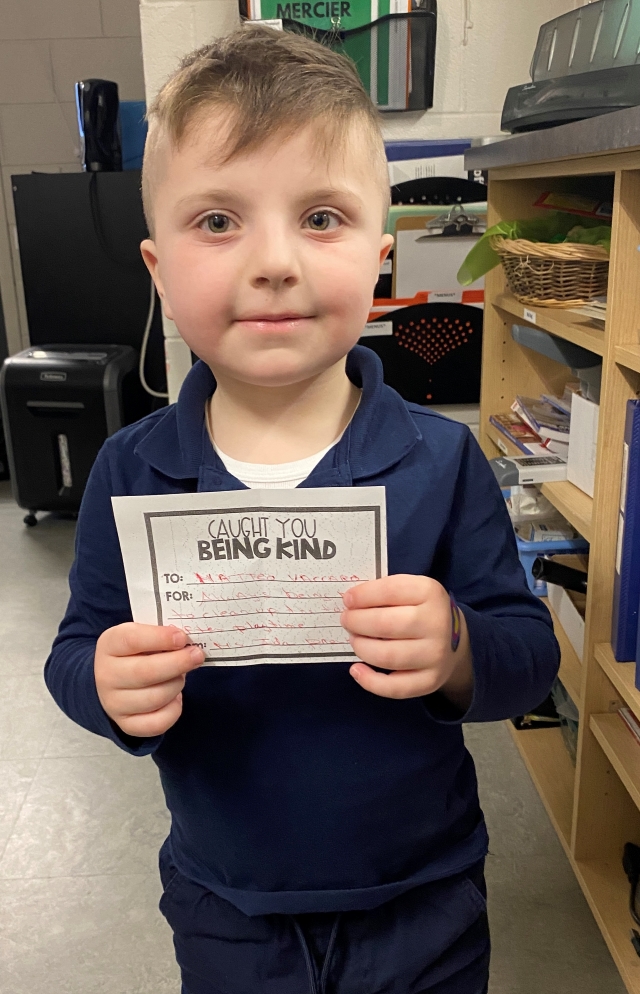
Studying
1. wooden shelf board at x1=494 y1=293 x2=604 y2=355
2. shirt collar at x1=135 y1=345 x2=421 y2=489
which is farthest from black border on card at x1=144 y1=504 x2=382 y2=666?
wooden shelf board at x1=494 y1=293 x2=604 y2=355

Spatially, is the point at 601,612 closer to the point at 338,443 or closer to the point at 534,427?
the point at 534,427

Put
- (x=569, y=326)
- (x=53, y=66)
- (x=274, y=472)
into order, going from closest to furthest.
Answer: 1. (x=274, y=472)
2. (x=569, y=326)
3. (x=53, y=66)

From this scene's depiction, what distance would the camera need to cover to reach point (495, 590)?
0.79 metres

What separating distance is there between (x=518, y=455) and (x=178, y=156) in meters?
1.10

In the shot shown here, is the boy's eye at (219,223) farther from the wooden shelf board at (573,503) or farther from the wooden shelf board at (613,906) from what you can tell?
the wooden shelf board at (613,906)

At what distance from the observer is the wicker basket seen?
4.57 ft

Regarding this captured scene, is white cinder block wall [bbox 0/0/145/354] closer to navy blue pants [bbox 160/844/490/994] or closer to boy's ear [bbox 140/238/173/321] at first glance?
boy's ear [bbox 140/238/173/321]

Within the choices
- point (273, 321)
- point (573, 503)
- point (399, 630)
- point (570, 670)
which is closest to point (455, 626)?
point (399, 630)

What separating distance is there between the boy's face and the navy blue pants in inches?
19.1

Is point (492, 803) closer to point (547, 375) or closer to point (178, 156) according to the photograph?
point (547, 375)

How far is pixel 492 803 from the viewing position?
165 cm

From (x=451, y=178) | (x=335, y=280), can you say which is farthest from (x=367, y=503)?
(x=451, y=178)

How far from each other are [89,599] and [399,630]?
1.01 feet

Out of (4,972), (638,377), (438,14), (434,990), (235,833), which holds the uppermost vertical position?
(438,14)
